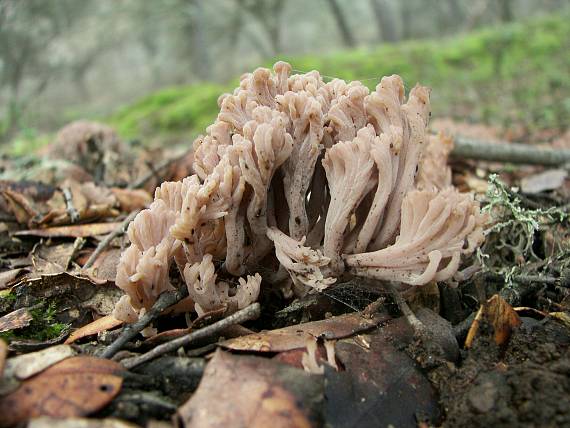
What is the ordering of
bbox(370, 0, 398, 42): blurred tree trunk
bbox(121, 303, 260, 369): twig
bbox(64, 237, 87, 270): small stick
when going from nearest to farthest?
bbox(121, 303, 260, 369): twig
bbox(64, 237, 87, 270): small stick
bbox(370, 0, 398, 42): blurred tree trunk

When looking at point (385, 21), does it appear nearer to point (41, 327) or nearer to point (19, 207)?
point (19, 207)

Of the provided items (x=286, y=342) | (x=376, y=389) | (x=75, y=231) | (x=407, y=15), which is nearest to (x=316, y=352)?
(x=286, y=342)

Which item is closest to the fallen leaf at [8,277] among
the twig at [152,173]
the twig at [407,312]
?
the twig at [152,173]

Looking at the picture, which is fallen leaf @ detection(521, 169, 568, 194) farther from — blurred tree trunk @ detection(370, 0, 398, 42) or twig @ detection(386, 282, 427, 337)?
blurred tree trunk @ detection(370, 0, 398, 42)

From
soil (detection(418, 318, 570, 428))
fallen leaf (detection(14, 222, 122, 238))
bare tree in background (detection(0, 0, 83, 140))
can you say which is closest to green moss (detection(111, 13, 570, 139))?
fallen leaf (detection(14, 222, 122, 238))

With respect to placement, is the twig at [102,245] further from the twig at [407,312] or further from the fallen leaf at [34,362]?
the twig at [407,312]

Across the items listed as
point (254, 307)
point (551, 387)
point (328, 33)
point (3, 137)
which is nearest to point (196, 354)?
point (254, 307)

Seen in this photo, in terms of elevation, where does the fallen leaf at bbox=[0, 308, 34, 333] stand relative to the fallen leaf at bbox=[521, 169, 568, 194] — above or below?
above
